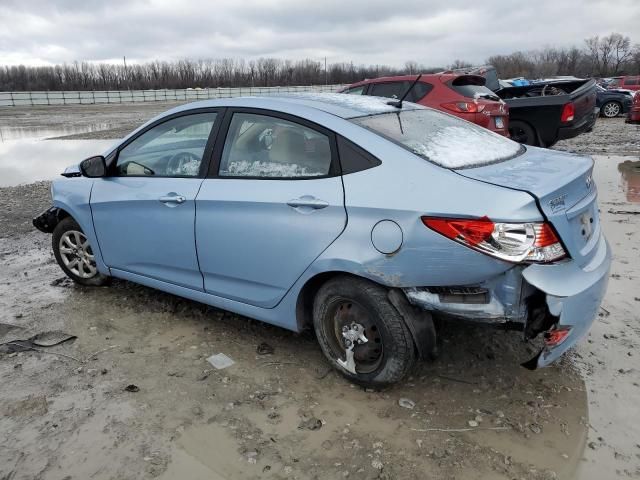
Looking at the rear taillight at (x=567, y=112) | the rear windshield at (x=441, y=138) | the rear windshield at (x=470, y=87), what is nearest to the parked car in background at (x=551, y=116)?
the rear taillight at (x=567, y=112)

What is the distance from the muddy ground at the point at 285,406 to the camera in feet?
8.35

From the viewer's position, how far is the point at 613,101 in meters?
20.2

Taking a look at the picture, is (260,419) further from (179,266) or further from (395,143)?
(395,143)

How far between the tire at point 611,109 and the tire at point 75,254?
2100 centimetres

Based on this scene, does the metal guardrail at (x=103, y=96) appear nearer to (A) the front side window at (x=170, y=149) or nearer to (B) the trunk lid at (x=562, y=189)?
(A) the front side window at (x=170, y=149)

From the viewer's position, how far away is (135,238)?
13.1 ft

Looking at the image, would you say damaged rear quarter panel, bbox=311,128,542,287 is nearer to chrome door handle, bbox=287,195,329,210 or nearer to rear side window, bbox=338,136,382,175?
rear side window, bbox=338,136,382,175

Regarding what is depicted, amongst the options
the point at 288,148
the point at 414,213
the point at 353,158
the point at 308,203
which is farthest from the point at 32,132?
the point at 414,213

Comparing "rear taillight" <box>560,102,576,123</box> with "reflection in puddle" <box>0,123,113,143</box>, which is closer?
"rear taillight" <box>560,102,576,123</box>

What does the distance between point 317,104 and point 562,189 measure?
1.54 meters

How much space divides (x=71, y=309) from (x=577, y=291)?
371 cm

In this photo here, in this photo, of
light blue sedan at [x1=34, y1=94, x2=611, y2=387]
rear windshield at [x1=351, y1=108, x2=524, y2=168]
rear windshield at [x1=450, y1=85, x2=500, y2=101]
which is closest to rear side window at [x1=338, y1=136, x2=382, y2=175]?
light blue sedan at [x1=34, y1=94, x2=611, y2=387]

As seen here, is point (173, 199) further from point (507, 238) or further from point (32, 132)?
point (32, 132)

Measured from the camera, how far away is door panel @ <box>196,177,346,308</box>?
2.96 meters
